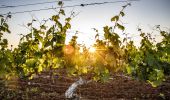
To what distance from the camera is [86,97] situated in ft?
44.4

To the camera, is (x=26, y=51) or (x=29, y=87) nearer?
(x=26, y=51)

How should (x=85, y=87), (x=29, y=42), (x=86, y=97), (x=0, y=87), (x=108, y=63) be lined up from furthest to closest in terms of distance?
(x=85, y=87)
(x=0, y=87)
(x=86, y=97)
(x=29, y=42)
(x=108, y=63)

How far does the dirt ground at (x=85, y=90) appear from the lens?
13.5 metres

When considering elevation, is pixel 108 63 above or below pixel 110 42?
below

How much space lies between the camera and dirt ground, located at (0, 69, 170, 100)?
44.4ft

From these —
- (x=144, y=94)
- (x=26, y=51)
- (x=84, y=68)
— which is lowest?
(x=144, y=94)

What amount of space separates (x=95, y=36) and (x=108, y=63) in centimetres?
85

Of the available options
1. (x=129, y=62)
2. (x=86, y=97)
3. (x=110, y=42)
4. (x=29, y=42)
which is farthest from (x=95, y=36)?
(x=86, y=97)

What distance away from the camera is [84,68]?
960 centimetres

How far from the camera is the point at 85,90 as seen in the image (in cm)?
1530

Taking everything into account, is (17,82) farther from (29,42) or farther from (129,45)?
(129,45)

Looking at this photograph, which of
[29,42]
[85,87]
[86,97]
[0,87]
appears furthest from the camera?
[85,87]

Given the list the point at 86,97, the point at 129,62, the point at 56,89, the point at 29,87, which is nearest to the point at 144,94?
the point at 86,97

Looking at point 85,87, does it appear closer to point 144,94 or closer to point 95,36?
point 144,94
